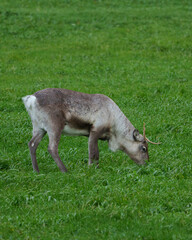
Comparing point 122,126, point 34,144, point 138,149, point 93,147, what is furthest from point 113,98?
point 34,144

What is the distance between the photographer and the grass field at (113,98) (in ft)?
20.9

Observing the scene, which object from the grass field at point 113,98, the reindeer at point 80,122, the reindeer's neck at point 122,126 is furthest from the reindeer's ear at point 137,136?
the grass field at point 113,98

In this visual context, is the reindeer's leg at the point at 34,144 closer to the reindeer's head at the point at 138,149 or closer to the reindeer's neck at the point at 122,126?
the reindeer's neck at the point at 122,126

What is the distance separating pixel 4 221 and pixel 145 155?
3.64 m

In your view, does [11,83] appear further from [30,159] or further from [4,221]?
[4,221]

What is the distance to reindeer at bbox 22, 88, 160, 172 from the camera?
340 inches

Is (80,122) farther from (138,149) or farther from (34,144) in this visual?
(138,149)

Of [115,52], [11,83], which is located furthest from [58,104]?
[115,52]

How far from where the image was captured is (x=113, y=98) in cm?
1352

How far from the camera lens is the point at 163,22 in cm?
2286

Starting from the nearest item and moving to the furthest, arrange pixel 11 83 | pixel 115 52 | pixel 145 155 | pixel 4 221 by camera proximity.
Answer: pixel 4 221, pixel 145 155, pixel 11 83, pixel 115 52

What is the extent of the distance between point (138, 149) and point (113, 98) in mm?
4292

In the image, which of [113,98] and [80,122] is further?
[113,98]

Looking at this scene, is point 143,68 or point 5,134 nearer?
point 5,134
